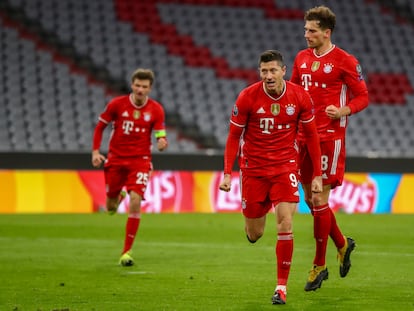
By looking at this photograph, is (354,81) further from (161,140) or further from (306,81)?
(161,140)

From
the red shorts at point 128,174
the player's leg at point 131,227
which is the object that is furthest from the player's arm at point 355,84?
the red shorts at point 128,174

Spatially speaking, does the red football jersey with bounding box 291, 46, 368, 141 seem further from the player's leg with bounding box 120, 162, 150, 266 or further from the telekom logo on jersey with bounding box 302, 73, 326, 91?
the player's leg with bounding box 120, 162, 150, 266

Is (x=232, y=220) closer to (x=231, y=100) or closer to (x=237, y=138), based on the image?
(x=231, y=100)

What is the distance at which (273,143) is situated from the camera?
8.17m

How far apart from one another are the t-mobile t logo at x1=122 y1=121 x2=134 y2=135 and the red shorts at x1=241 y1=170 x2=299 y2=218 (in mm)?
3729

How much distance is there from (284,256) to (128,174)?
4.35 m

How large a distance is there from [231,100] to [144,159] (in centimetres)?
1416

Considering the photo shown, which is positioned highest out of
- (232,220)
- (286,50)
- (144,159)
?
(286,50)

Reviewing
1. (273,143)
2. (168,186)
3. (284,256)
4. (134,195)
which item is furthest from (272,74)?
(168,186)

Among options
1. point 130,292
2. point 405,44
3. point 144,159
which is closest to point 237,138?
point 130,292

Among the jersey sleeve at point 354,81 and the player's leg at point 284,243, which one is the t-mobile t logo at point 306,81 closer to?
the jersey sleeve at point 354,81

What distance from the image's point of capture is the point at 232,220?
18.1m

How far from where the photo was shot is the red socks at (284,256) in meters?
7.79

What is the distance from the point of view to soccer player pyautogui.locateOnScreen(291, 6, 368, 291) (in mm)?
8742
